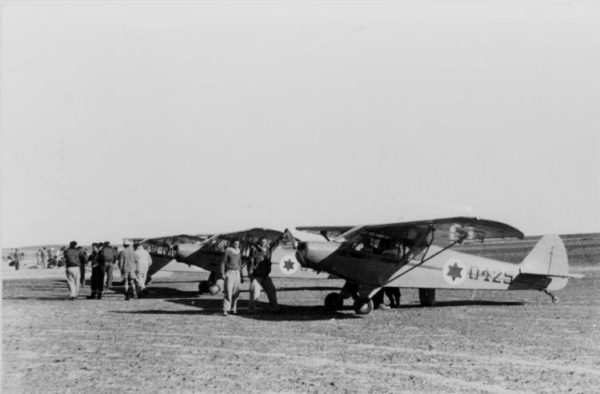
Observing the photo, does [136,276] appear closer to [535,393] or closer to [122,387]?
[122,387]

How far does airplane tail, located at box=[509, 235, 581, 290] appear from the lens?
15883 mm

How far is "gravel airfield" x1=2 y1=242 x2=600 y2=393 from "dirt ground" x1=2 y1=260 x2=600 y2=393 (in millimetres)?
20

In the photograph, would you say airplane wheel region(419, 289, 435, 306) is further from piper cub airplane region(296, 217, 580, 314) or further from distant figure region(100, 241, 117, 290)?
distant figure region(100, 241, 117, 290)

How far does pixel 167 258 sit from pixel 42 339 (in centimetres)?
1235

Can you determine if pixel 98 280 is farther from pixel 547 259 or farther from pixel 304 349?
pixel 547 259

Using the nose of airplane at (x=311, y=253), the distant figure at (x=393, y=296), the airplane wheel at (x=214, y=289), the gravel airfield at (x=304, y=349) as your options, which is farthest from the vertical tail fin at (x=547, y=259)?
the airplane wheel at (x=214, y=289)

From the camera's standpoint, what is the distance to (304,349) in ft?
29.2

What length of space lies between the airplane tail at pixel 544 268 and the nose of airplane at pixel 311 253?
5.98 metres

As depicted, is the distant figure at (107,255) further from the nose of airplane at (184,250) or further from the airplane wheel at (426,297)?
the airplane wheel at (426,297)

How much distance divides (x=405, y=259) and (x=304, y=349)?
18.8 feet

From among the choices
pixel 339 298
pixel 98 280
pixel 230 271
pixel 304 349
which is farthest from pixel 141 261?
pixel 304 349

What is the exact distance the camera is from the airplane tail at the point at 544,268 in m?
15.9

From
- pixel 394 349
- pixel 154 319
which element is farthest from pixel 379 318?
pixel 154 319

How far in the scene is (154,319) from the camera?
1269cm
